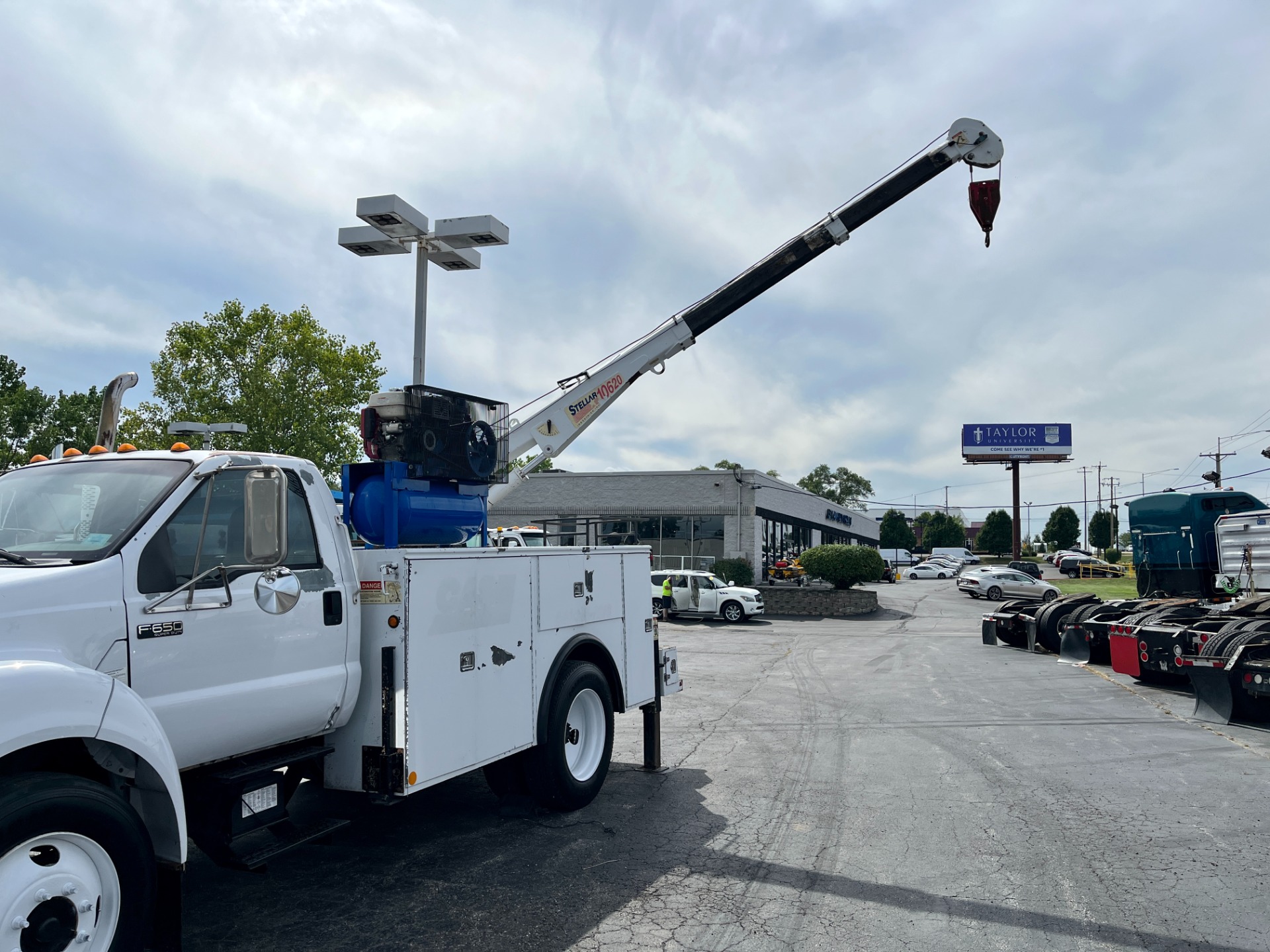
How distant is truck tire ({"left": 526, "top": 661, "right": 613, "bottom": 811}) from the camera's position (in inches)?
247

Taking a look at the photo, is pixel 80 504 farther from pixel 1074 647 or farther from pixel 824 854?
pixel 1074 647

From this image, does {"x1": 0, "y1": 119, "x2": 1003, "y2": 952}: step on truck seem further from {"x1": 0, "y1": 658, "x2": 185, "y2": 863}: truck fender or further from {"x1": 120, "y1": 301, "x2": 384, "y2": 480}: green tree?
{"x1": 120, "y1": 301, "x2": 384, "y2": 480}: green tree

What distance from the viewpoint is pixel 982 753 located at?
8609 millimetres

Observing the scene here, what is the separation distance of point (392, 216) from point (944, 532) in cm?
9689

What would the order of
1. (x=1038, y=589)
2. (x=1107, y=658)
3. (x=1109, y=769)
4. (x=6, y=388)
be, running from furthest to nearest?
(x=6, y=388) → (x=1038, y=589) → (x=1107, y=658) → (x=1109, y=769)

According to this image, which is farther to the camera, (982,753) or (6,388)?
(6,388)

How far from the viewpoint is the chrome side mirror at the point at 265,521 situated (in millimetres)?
4023

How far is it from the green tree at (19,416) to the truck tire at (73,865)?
Result: 3498 cm

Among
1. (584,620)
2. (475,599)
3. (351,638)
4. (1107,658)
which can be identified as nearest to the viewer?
(351,638)

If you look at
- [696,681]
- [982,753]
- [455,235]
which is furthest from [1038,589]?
[455,235]

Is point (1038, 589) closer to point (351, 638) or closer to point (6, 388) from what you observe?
point (351, 638)

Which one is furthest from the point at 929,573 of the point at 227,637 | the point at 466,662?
the point at 227,637

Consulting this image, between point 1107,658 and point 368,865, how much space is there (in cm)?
1426

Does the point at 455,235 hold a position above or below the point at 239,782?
above
